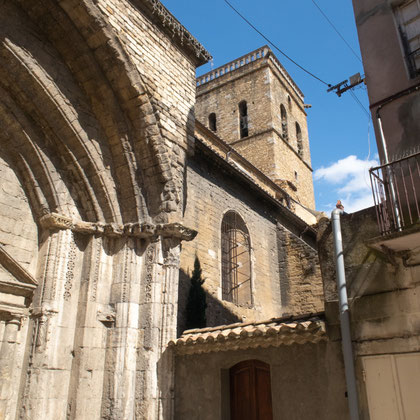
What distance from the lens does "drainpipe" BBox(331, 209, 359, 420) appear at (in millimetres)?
4781

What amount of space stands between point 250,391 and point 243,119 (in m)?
19.4

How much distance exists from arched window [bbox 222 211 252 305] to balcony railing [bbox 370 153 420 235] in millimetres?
5865

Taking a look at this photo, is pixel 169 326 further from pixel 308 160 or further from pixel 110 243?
pixel 308 160

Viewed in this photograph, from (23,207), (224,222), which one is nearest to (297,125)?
(224,222)

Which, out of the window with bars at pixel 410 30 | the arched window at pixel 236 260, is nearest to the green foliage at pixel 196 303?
the arched window at pixel 236 260

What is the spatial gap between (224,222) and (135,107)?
4.78 meters

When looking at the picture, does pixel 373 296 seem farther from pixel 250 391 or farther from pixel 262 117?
pixel 262 117

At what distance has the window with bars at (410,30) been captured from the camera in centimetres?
579

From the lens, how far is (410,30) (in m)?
6.01

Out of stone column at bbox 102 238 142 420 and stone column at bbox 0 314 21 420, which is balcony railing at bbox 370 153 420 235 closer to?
stone column at bbox 102 238 142 420

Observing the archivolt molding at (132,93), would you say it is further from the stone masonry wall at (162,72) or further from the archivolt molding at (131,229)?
the archivolt molding at (131,229)

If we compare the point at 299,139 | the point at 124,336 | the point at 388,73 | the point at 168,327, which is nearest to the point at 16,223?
the point at 124,336

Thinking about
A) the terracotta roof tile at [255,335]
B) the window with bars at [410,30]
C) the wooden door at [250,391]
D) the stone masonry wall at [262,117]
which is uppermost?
the stone masonry wall at [262,117]

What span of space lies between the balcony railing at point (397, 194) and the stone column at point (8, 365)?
4792 millimetres
